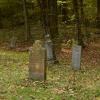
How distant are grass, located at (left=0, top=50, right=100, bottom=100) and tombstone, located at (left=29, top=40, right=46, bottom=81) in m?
0.25

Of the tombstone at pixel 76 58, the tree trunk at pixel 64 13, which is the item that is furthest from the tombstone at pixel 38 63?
the tree trunk at pixel 64 13

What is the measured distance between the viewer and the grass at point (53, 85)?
9766 mm

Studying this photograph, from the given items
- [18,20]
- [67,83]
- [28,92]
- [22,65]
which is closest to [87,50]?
[22,65]

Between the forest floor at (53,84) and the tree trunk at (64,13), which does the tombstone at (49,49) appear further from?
the tree trunk at (64,13)

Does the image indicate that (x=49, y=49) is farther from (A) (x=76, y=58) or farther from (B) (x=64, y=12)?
(B) (x=64, y=12)

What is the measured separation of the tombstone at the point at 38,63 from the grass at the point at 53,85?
25 centimetres

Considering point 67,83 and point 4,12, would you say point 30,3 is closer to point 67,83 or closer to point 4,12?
point 4,12

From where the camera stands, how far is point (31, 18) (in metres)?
42.8

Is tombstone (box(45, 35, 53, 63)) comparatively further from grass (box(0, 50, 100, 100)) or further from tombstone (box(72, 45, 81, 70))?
grass (box(0, 50, 100, 100))

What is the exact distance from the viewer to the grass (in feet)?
32.0

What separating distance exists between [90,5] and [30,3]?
6.66 metres

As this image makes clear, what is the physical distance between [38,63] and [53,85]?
1013 millimetres

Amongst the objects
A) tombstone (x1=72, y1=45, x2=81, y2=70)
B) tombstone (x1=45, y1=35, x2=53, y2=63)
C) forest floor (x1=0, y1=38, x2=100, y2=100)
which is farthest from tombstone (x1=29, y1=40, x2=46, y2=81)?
tombstone (x1=45, y1=35, x2=53, y2=63)

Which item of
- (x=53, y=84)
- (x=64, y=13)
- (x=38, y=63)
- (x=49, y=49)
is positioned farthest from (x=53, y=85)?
(x=64, y=13)
